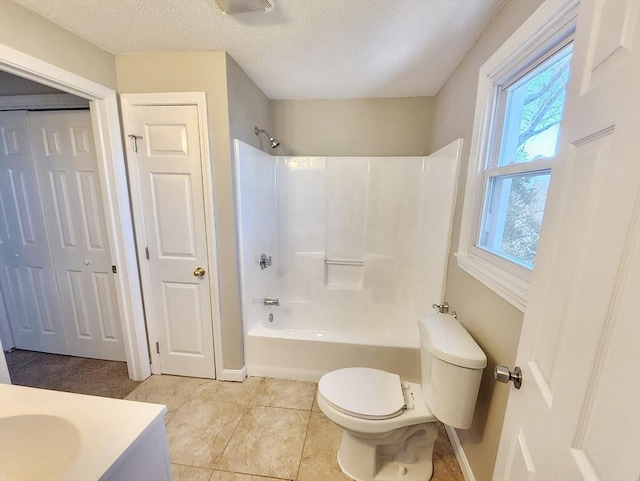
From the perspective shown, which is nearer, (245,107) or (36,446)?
(36,446)

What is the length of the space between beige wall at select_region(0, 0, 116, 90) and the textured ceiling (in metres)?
0.04

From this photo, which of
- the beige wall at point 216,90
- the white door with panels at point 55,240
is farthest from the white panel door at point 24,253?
the beige wall at point 216,90

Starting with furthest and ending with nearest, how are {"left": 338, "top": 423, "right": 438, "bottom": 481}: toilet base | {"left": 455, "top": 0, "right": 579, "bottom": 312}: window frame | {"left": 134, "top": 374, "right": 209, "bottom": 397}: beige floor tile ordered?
{"left": 134, "top": 374, "right": 209, "bottom": 397}: beige floor tile
{"left": 338, "top": 423, "right": 438, "bottom": 481}: toilet base
{"left": 455, "top": 0, "right": 579, "bottom": 312}: window frame

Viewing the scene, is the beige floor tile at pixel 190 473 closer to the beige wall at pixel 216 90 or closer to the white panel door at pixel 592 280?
the beige wall at pixel 216 90

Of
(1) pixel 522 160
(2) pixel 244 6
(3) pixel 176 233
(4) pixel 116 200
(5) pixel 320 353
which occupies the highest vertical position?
(2) pixel 244 6

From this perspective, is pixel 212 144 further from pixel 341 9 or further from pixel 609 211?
pixel 609 211

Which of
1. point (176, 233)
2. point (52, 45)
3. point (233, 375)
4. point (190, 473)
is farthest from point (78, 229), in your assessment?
point (190, 473)

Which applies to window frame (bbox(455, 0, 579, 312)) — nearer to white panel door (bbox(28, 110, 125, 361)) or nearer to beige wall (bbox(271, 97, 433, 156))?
beige wall (bbox(271, 97, 433, 156))

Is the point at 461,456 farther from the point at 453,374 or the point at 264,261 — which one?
the point at 264,261

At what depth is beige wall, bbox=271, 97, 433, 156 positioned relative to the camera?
238 cm

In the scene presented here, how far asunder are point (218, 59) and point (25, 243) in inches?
82.8

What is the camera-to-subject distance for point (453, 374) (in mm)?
1115

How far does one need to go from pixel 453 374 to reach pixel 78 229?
2.64 m

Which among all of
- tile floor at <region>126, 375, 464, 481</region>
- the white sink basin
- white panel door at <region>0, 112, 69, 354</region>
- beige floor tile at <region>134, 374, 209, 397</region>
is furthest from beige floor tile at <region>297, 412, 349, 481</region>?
white panel door at <region>0, 112, 69, 354</region>
